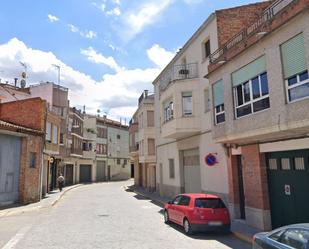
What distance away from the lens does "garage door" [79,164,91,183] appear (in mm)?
58000

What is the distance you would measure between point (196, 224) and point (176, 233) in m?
1.01

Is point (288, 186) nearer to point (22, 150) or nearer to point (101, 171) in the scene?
point (22, 150)

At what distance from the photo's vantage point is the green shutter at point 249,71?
11906 mm

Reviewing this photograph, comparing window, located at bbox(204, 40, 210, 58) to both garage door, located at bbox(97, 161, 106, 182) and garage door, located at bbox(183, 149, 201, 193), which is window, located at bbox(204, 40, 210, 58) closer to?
garage door, located at bbox(183, 149, 201, 193)

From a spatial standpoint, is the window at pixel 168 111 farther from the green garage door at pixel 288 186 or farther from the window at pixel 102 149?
the window at pixel 102 149

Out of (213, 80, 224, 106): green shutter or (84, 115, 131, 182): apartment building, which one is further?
(84, 115, 131, 182): apartment building

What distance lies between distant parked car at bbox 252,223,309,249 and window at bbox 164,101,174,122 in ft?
51.5

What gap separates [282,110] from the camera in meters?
10.5

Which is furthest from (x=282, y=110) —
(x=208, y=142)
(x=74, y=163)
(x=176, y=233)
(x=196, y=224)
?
(x=74, y=163)

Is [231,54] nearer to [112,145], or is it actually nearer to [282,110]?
[282,110]

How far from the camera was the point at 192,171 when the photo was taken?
22.4 meters

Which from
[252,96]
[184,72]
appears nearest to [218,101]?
[252,96]

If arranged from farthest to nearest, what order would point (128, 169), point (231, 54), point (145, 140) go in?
point (128, 169) < point (145, 140) < point (231, 54)

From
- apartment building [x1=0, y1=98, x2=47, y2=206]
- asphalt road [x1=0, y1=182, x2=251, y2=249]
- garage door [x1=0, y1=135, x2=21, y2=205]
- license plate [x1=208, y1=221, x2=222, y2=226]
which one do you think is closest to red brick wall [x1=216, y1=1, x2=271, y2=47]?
license plate [x1=208, y1=221, x2=222, y2=226]
